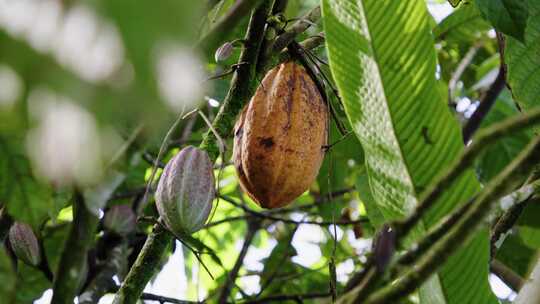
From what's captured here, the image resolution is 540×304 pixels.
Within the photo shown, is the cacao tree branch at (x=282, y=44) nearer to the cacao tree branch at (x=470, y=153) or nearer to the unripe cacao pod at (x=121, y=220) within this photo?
the unripe cacao pod at (x=121, y=220)

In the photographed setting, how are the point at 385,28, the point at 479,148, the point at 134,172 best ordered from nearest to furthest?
1. the point at 479,148
2. the point at 385,28
3. the point at 134,172

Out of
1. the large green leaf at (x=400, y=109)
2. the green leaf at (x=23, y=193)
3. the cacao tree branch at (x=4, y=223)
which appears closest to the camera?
the green leaf at (x=23, y=193)

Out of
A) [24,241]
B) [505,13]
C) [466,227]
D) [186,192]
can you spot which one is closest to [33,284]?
[24,241]

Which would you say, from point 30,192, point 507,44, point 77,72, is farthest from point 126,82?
point 507,44

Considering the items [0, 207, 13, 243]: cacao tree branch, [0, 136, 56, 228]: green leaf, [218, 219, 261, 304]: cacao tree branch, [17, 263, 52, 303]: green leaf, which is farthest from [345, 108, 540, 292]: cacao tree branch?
[218, 219, 261, 304]: cacao tree branch

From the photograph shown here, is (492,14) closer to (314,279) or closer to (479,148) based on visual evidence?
(479,148)

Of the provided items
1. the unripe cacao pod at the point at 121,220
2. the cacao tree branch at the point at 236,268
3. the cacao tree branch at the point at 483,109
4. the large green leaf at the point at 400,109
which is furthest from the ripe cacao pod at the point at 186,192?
the cacao tree branch at the point at 483,109

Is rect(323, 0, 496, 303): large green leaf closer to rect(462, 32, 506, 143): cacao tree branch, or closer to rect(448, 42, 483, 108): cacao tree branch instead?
rect(462, 32, 506, 143): cacao tree branch
